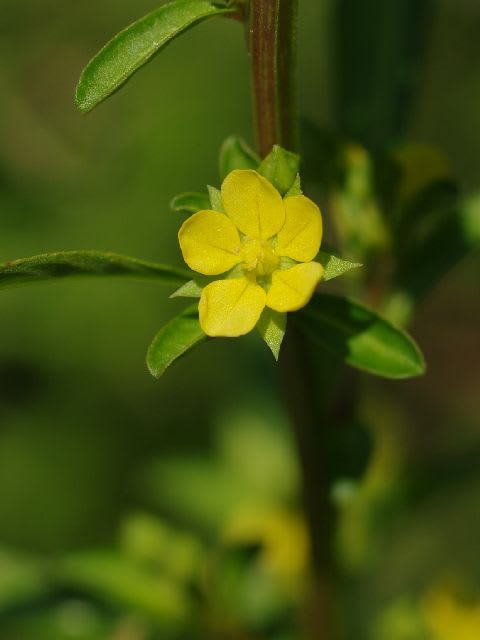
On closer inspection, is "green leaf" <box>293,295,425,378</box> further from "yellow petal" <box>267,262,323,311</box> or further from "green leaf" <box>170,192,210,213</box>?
"green leaf" <box>170,192,210,213</box>

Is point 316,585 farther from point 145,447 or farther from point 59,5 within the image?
point 59,5

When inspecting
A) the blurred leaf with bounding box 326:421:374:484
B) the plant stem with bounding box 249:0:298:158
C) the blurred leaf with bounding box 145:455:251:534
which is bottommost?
the blurred leaf with bounding box 326:421:374:484

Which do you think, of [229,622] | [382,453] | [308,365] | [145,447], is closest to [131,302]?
[145,447]

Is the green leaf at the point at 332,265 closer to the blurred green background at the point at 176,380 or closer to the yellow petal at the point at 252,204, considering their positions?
the yellow petal at the point at 252,204

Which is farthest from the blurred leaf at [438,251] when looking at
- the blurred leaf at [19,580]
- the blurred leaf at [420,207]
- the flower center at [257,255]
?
the blurred leaf at [19,580]

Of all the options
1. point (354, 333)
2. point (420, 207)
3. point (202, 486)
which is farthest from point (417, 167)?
point (202, 486)

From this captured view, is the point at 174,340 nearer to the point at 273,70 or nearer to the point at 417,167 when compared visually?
the point at 273,70

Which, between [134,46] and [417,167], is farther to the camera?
[417,167]

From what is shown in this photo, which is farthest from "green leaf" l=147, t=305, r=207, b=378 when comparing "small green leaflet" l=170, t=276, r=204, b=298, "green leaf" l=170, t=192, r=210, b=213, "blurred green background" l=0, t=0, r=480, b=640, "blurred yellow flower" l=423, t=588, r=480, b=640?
"blurred yellow flower" l=423, t=588, r=480, b=640
